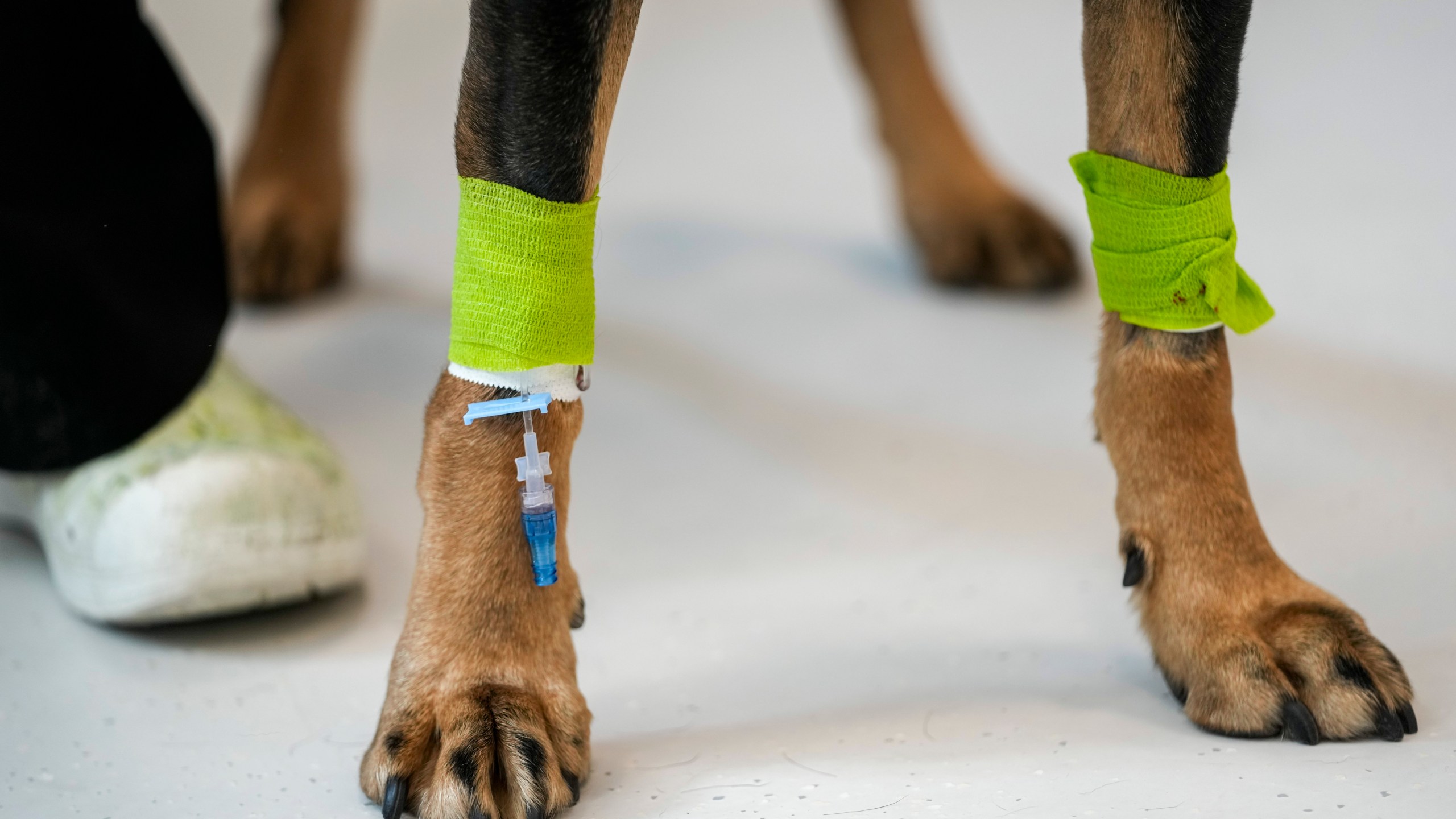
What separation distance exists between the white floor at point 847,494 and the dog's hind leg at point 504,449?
0.07m

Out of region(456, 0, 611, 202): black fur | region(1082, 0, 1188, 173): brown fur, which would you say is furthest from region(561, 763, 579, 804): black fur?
region(1082, 0, 1188, 173): brown fur

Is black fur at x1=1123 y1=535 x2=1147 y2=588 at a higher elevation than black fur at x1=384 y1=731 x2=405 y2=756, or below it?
higher

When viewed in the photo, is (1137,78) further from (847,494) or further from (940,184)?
(940,184)

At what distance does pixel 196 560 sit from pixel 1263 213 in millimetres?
1731

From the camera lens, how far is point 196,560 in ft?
4.14

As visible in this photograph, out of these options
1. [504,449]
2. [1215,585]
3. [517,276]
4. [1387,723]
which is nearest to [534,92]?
[517,276]

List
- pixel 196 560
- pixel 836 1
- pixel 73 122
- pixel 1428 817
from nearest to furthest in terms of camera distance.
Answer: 1. pixel 1428 817
2. pixel 196 560
3. pixel 73 122
4. pixel 836 1

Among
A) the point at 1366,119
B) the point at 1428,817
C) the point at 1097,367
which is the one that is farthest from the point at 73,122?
the point at 1366,119

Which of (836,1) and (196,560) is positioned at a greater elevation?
(836,1)

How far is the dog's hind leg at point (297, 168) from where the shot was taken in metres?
2.17

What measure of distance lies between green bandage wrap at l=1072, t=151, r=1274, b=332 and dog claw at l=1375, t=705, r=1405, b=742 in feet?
0.93

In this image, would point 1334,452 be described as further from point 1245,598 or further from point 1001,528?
point 1245,598

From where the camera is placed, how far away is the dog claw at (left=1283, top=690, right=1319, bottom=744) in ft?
3.26

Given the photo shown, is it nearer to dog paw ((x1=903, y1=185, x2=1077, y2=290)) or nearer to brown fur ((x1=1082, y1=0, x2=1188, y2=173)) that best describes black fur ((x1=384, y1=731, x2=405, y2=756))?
brown fur ((x1=1082, y1=0, x2=1188, y2=173))
